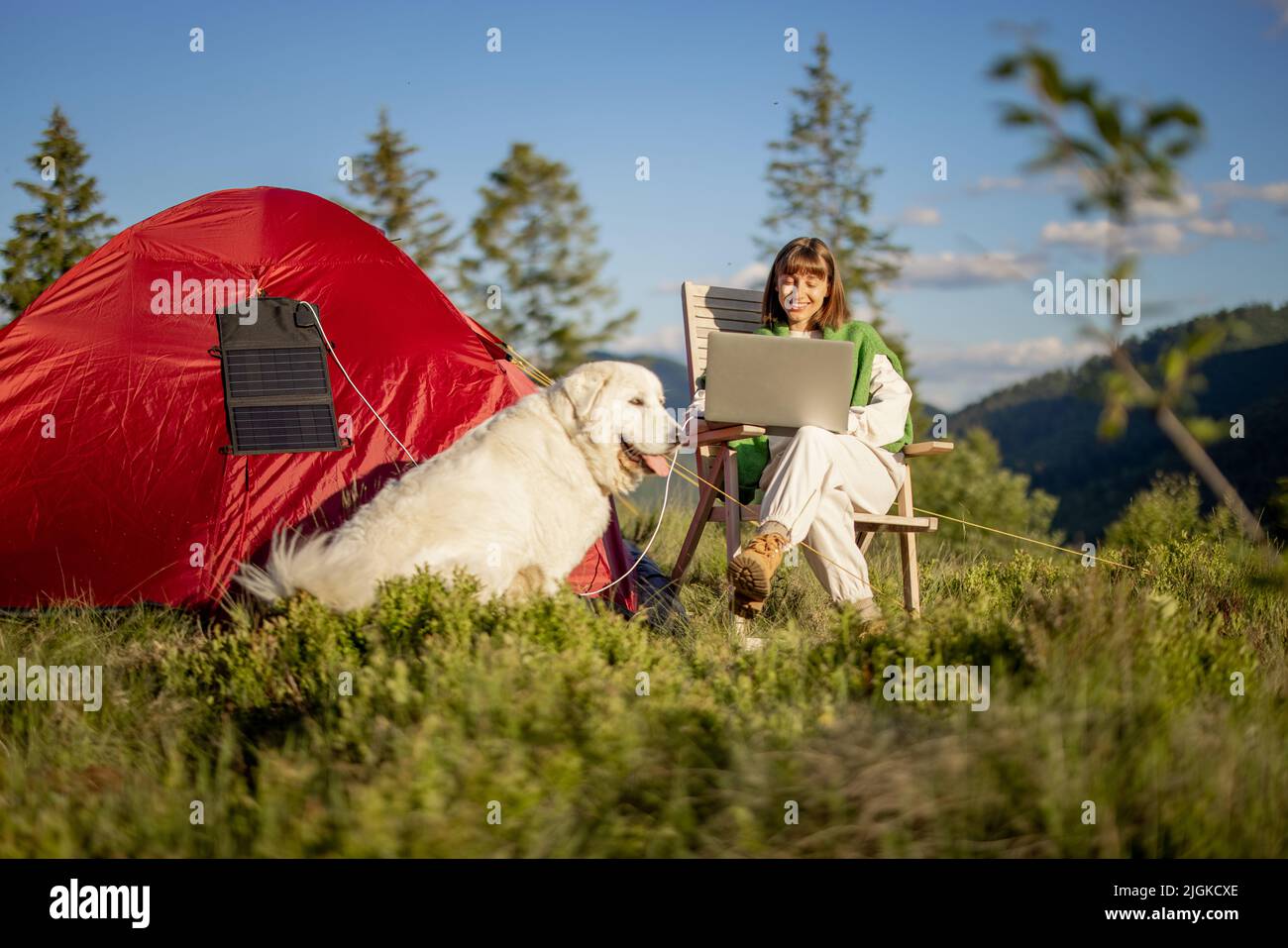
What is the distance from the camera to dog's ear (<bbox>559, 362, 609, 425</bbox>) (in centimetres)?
424

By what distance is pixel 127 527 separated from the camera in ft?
15.4

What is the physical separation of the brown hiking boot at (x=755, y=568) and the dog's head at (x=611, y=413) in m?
0.60

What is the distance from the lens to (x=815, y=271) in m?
5.26

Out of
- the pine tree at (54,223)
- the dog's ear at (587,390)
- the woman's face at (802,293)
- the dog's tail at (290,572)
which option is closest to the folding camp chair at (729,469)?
the woman's face at (802,293)

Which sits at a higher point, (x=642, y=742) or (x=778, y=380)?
(x=778, y=380)

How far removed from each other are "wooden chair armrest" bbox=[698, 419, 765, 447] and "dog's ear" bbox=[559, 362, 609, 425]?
2.11 ft

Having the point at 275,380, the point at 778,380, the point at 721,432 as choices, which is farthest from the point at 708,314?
the point at 275,380

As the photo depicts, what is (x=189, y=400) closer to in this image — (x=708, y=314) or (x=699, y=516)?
(x=699, y=516)

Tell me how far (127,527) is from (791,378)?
3.20 metres

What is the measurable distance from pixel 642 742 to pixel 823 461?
7.33 feet

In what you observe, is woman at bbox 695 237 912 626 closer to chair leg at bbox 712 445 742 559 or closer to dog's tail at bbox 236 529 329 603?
chair leg at bbox 712 445 742 559

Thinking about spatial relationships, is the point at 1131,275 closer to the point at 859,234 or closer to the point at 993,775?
the point at 993,775

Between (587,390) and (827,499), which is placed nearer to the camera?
(587,390)
